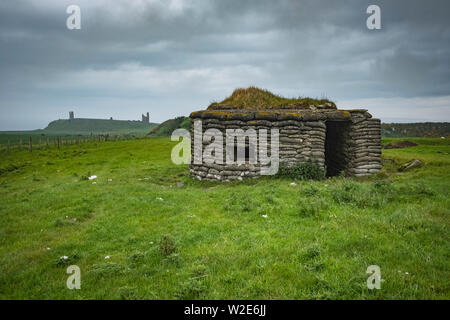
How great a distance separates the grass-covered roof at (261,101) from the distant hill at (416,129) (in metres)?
40.3

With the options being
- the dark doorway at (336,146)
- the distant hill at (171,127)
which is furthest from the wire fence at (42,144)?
the dark doorway at (336,146)

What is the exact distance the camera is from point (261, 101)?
16.9 m

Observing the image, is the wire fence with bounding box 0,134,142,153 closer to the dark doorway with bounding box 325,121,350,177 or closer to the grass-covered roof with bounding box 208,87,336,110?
the grass-covered roof with bounding box 208,87,336,110

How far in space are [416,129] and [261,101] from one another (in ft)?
165

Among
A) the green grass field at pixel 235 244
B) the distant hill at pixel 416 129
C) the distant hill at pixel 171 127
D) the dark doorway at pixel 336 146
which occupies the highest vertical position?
the distant hill at pixel 171 127

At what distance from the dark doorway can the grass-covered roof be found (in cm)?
133

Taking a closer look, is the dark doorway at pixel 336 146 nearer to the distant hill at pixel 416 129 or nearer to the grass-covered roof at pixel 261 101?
the grass-covered roof at pixel 261 101

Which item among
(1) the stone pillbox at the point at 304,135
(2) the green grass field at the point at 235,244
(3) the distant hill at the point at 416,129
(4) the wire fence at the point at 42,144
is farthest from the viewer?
(3) the distant hill at the point at 416,129

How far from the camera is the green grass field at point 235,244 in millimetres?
4461
